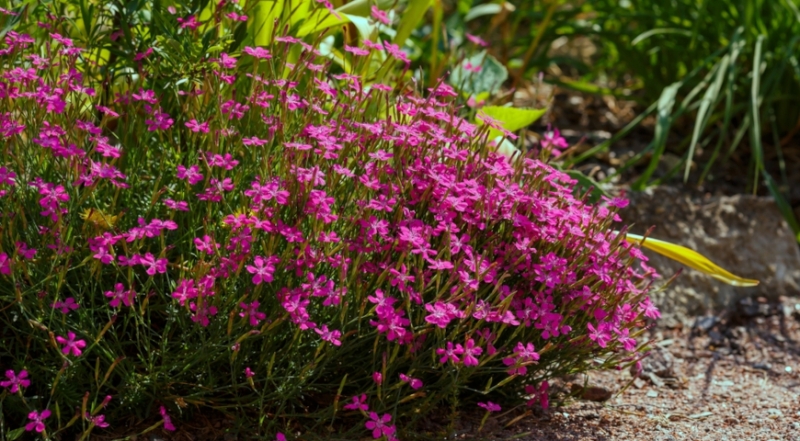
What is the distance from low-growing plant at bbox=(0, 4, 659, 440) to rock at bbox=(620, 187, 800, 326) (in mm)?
1321

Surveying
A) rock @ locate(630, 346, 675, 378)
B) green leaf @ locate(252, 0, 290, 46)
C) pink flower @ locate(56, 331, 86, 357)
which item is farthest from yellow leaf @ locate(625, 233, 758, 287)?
pink flower @ locate(56, 331, 86, 357)

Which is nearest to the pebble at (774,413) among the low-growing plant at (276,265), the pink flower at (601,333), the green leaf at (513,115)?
the low-growing plant at (276,265)

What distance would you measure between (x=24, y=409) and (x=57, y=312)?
0.24m

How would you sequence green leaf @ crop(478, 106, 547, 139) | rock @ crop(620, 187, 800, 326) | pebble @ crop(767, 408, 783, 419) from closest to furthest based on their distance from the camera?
1. pebble @ crop(767, 408, 783, 419)
2. green leaf @ crop(478, 106, 547, 139)
3. rock @ crop(620, 187, 800, 326)

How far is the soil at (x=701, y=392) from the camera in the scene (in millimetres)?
2365

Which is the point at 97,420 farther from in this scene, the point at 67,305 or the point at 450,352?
the point at 450,352

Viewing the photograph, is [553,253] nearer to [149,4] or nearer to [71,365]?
[71,365]

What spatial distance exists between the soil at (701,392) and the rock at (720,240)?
0.08 metres

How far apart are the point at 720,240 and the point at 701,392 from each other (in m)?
1.01

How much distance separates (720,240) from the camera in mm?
3664

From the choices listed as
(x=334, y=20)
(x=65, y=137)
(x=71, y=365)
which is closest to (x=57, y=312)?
(x=71, y=365)

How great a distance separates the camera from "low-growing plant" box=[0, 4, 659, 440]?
1.87m

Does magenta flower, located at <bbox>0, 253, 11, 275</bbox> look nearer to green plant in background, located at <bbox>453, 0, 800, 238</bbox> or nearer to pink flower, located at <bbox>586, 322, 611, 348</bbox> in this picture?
pink flower, located at <bbox>586, 322, 611, 348</bbox>

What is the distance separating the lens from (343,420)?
220 cm
